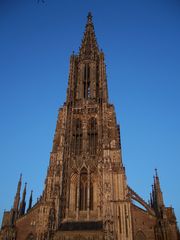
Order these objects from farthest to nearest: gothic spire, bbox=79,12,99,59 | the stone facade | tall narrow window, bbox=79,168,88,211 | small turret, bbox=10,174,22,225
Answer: gothic spire, bbox=79,12,99,59
tall narrow window, bbox=79,168,88,211
small turret, bbox=10,174,22,225
the stone facade

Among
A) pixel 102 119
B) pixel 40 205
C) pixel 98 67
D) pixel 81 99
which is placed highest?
pixel 98 67

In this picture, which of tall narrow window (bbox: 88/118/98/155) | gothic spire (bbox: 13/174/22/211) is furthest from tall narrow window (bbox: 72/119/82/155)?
gothic spire (bbox: 13/174/22/211)

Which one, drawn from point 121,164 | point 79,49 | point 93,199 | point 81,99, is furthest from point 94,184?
point 79,49

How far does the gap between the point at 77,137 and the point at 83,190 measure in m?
6.34

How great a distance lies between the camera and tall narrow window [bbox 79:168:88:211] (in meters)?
24.5

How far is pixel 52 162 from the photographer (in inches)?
1051

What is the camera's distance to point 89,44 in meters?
39.6

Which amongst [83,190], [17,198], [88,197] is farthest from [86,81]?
[17,198]

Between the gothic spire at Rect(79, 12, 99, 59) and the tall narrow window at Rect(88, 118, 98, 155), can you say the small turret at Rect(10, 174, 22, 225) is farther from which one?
the gothic spire at Rect(79, 12, 99, 59)

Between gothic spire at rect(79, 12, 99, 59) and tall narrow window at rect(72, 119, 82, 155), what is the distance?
11.5 meters

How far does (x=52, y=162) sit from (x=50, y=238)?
24.5ft

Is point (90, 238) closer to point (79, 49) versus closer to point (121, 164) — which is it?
point (121, 164)

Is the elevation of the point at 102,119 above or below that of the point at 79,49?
below

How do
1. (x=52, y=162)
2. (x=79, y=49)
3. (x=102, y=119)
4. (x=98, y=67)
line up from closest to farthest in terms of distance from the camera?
(x=52, y=162) → (x=102, y=119) → (x=98, y=67) → (x=79, y=49)
